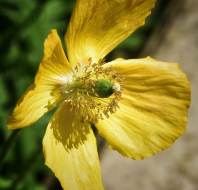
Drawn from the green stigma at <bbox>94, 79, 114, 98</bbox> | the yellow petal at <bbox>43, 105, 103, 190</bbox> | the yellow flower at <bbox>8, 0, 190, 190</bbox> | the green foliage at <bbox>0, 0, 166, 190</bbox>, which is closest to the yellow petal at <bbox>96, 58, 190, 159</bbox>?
the yellow flower at <bbox>8, 0, 190, 190</bbox>

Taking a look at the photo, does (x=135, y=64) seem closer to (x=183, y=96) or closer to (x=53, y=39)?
(x=183, y=96)

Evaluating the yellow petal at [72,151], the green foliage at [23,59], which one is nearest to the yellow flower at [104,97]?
the yellow petal at [72,151]

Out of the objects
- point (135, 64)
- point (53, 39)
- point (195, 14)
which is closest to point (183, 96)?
point (135, 64)

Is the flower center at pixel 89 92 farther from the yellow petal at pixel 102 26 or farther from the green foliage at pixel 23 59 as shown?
the green foliage at pixel 23 59

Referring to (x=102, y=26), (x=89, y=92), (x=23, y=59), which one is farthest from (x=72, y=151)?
(x=23, y=59)

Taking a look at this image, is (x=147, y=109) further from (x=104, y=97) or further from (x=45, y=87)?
(x=45, y=87)

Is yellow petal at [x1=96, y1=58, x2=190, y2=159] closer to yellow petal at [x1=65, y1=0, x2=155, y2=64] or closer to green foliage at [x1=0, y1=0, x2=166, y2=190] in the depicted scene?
yellow petal at [x1=65, y1=0, x2=155, y2=64]

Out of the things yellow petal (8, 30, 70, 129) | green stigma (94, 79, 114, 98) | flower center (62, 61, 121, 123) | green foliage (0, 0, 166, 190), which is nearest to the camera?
yellow petal (8, 30, 70, 129)
